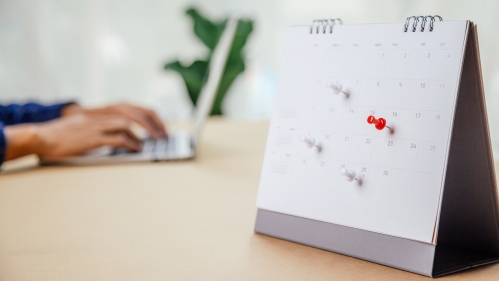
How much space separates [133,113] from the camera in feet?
4.31

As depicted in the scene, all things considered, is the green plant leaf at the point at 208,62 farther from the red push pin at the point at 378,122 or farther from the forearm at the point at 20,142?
the red push pin at the point at 378,122

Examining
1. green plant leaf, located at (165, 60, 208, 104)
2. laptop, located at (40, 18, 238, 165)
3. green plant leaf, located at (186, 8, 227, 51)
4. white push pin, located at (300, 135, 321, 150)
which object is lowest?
laptop, located at (40, 18, 238, 165)

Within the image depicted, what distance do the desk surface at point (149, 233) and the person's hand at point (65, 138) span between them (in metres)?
0.06

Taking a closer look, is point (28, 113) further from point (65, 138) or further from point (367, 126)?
point (367, 126)

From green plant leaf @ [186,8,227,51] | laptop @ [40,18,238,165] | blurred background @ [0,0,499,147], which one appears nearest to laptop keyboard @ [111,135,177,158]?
laptop @ [40,18,238,165]

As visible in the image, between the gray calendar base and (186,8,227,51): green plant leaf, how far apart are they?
1544mm

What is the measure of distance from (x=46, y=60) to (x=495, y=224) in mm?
2125

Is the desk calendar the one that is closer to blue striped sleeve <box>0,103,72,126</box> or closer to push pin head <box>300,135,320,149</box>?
push pin head <box>300,135,320,149</box>

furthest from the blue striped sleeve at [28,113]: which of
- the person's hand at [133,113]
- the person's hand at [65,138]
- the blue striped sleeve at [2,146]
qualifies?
the blue striped sleeve at [2,146]

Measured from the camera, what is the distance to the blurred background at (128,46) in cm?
208

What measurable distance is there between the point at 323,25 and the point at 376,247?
24 cm

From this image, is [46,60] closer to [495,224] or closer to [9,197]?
[9,197]

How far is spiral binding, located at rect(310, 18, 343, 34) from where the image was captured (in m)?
0.51

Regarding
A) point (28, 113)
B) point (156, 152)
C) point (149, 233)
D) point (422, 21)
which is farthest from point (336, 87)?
point (28, 113)
